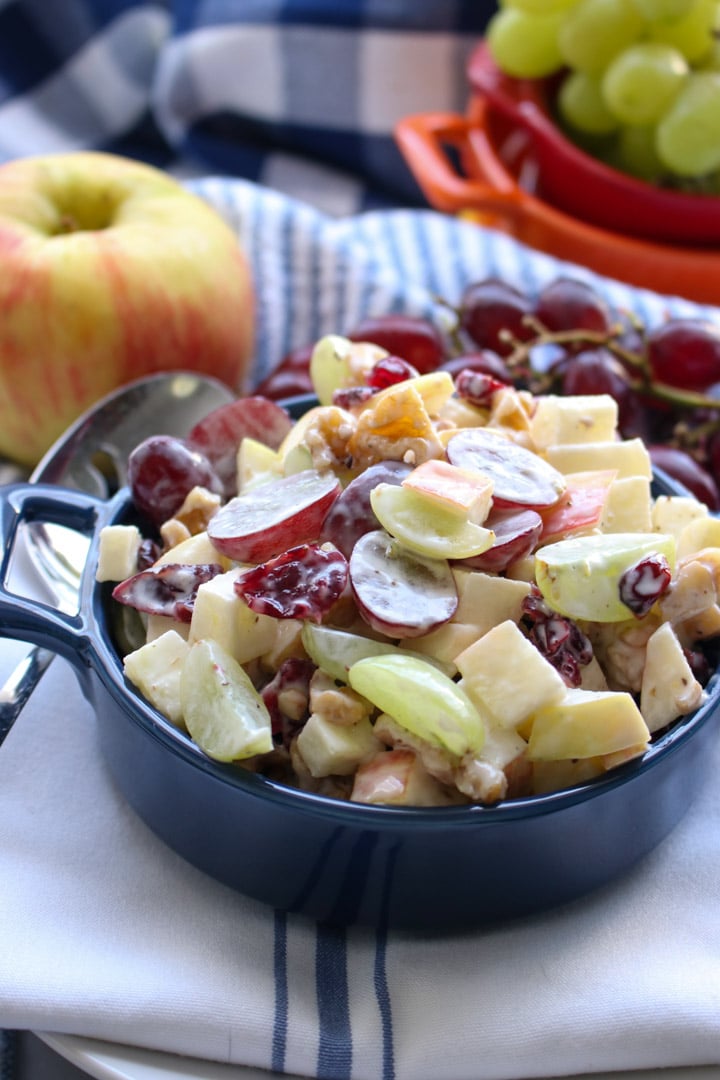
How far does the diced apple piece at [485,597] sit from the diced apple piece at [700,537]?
16 cm

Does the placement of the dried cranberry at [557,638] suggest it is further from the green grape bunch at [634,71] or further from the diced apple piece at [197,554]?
the green grape bunch at [634,71]

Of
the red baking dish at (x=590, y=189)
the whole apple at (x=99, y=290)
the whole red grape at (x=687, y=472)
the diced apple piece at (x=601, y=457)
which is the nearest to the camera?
the diced apple piece at (x=601, y=457)

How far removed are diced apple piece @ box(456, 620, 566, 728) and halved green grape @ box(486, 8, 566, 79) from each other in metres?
1.37

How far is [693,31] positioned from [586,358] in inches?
31.1

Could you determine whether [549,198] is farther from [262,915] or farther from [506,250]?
A: [262,915]

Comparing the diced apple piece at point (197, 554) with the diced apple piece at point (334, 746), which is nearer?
the diced apple piece at point (334, 746)

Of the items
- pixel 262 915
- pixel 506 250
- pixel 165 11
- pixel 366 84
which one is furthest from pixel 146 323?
pixel 165 11

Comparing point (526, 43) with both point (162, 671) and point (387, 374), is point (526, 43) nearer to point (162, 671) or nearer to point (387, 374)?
point (387, 374)

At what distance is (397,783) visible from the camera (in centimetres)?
73

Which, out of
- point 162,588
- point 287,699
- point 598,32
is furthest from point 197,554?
point 598,32

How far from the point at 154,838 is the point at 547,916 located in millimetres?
305

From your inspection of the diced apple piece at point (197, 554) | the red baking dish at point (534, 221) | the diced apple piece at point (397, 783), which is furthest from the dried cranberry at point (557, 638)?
the red baking dish at point (534, 221)

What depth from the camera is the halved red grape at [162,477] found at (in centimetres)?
94

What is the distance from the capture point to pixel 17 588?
1.08m
